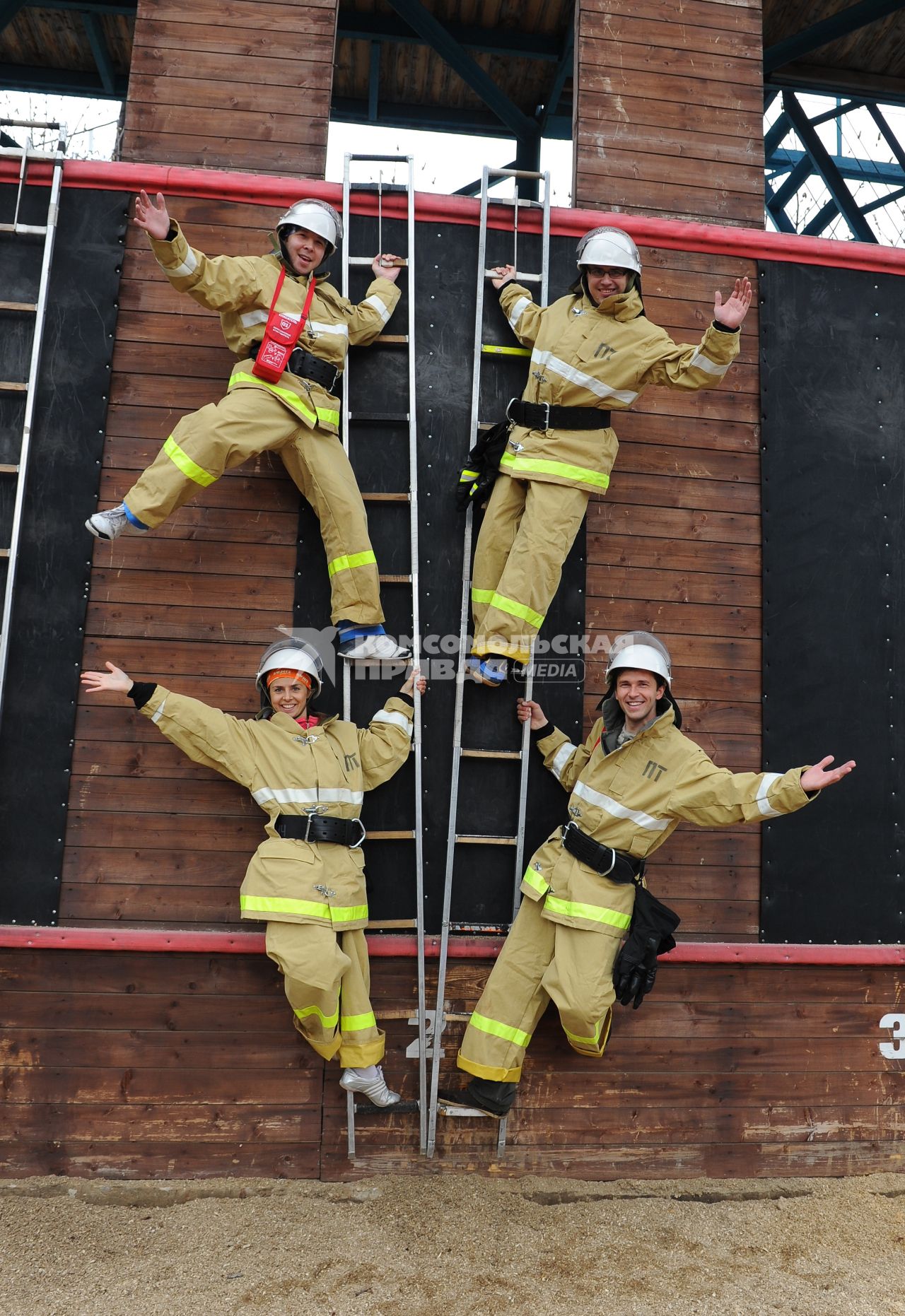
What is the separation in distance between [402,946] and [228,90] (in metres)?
4.34

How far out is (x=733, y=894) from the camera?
186 inches

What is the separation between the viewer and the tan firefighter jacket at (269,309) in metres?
4.20

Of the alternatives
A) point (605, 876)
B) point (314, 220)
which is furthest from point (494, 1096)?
point (314, 220)

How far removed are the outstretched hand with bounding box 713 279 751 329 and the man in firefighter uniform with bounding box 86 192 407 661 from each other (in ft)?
5.08

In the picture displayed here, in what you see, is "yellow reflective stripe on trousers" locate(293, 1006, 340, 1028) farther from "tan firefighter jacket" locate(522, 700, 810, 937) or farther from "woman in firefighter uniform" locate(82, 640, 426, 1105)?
"tan firefighter jacket" locate(522, 700, 810, 937)

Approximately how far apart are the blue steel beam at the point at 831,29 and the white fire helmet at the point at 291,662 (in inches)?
244

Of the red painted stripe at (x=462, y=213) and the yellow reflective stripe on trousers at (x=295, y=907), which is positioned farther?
the red painted stripe at (x=462, y=213)

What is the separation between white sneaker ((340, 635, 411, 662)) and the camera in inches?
176

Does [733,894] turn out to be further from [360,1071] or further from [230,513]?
[230,513]

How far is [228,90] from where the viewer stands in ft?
16.3

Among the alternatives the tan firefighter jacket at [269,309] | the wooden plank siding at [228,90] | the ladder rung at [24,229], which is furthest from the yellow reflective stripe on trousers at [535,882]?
the ladder rung at [24,229]

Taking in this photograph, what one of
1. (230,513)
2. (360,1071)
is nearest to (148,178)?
(230,513)

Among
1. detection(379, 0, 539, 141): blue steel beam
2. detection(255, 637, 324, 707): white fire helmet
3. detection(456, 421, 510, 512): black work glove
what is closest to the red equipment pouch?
detection(456, 421, 510, 512): black work glove

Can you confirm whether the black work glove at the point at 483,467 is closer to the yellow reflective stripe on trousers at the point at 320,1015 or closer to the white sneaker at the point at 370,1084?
the yellow reflective stripe on trousers at the point at 320,1015
